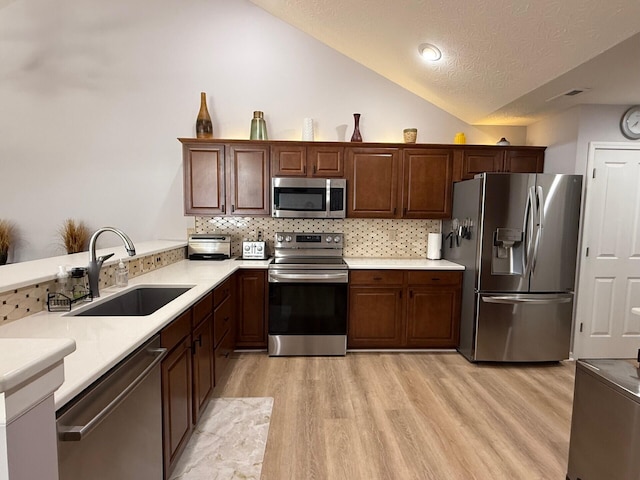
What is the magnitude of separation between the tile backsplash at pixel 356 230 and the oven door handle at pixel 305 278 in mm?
682

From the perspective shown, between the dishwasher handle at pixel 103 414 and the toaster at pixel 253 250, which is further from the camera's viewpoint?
the toaster at pixel 253 250

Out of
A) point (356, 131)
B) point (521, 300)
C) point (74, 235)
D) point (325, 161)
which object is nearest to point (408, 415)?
point (521, 300)

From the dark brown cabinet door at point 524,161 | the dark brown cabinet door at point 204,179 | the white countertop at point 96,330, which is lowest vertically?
the white countertop at point 96,330

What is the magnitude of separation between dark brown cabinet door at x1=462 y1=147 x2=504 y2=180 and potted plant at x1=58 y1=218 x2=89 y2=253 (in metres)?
4.04

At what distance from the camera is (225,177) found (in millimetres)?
3615

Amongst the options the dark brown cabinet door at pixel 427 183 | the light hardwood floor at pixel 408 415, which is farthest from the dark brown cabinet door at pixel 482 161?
the light hardwood floor at pixel 408 415

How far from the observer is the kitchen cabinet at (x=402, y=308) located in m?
3.52

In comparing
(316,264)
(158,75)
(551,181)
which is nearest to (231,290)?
(316,264)

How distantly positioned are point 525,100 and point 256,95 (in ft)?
8.58

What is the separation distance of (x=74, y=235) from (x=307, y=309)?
260 centimetres

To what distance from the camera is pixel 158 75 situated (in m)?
3.88

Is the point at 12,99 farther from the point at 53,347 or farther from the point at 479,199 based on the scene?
the point at 479,199

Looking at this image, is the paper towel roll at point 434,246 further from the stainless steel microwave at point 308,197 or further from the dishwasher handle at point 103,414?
the dishwasher handle at point 103,414

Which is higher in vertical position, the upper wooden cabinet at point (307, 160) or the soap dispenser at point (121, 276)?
the upper wooden cabinet at point (307, 160)
